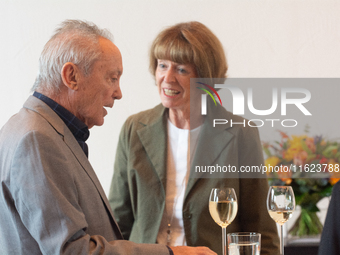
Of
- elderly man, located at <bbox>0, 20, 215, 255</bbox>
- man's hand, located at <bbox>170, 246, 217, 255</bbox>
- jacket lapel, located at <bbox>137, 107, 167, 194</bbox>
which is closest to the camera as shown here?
elderly man, located at <bbox>0, 20, 215, 255</bbox>

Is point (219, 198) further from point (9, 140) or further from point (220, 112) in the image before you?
point (220, 112)

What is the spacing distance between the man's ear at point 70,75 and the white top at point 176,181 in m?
0.74

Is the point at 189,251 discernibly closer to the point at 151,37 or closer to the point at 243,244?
the point at 243,244

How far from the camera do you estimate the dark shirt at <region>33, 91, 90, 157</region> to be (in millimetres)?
1199

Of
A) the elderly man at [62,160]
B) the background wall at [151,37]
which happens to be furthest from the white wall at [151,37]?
the elderly man at [62,160]

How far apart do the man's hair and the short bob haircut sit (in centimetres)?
62

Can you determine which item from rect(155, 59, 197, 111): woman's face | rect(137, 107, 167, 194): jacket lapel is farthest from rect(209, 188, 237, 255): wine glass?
rect(155, 59, 197, 111): woman's face

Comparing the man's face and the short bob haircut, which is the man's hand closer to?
the man's face


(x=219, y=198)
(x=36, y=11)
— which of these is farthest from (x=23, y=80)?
(x=219, y=198)

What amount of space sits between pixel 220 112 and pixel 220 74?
19cm

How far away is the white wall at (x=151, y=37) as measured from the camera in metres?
2.25

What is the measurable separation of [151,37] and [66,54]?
1.20 metres

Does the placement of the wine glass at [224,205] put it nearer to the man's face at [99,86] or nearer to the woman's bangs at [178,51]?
the man's face at [99,86]

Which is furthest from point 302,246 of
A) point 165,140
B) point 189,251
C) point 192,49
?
point 192,49
